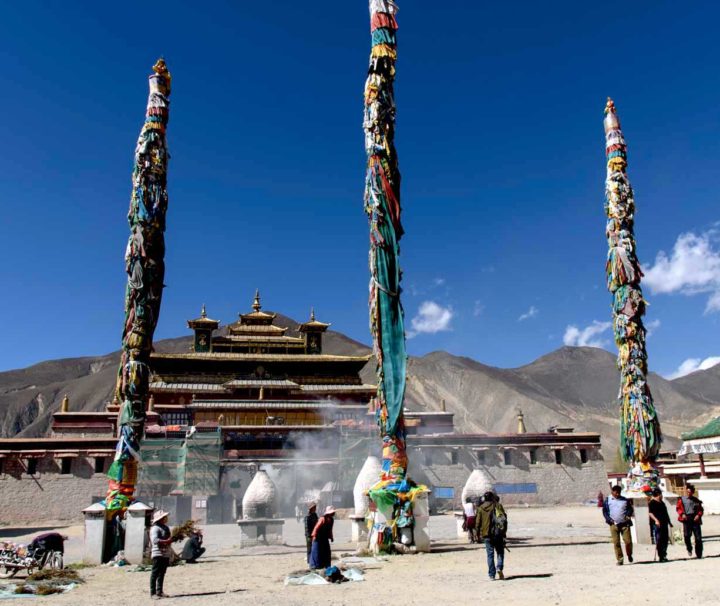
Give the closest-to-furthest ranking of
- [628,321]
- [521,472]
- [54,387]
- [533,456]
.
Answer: [628,321]
[521,472]
[533,456]
[54,387]

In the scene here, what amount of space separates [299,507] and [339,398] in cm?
1324

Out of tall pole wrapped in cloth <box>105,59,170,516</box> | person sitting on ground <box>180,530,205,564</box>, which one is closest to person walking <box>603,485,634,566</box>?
person sitting on ground <box>180,530,205,564</box>

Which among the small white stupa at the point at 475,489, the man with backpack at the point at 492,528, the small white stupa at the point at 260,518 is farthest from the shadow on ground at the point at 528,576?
the small white stupa at the point at 260,518

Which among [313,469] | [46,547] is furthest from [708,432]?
[46,547]

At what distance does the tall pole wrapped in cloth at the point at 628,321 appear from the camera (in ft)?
44.8

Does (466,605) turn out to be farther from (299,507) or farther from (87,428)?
(87,428)

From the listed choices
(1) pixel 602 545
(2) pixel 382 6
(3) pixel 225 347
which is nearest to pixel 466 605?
(1) pixel 602 545

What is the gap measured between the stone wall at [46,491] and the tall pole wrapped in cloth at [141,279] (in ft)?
50.1

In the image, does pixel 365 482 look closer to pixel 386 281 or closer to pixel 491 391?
pixel 386 281

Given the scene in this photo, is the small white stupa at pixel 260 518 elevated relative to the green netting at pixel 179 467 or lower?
lower

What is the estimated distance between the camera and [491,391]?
335ft

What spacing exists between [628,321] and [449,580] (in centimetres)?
816

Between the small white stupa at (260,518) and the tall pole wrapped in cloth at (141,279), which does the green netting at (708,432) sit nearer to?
the small white stupa at (260,518)

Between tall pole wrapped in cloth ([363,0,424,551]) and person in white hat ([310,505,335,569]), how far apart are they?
2.62m
